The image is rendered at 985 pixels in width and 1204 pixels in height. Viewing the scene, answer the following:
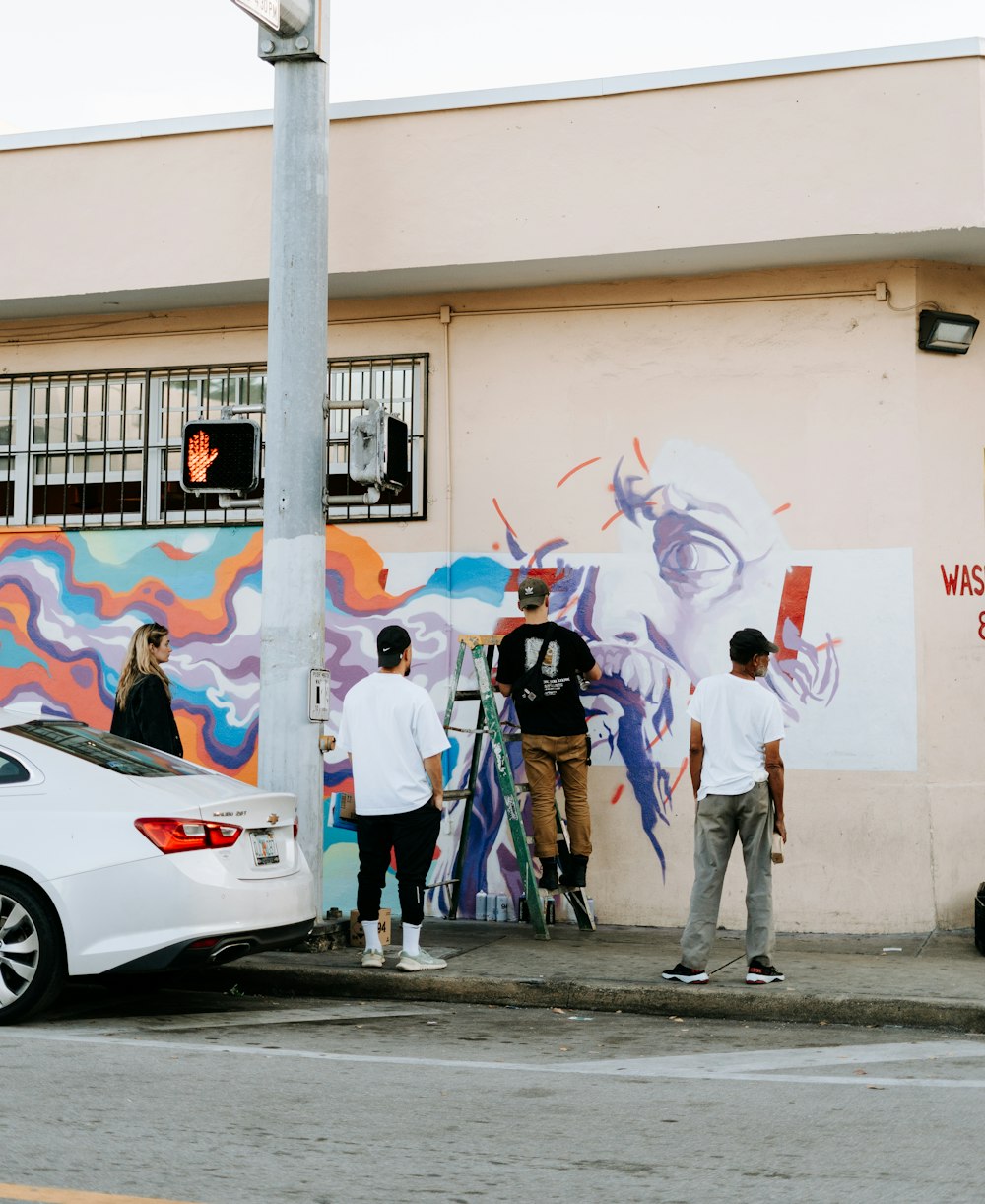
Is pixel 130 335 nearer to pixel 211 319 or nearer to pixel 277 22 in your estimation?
pixel 211 319

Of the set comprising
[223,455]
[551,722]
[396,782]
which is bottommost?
[396,782]

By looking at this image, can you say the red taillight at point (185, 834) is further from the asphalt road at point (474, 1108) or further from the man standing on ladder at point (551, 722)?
the man standing on ladder at point (551, 722)

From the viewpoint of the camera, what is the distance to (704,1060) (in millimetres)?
6688

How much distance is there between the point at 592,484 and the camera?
1047 cm

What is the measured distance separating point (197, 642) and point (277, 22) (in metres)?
4.33

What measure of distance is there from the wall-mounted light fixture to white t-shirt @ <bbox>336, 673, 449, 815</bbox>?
4040 mm

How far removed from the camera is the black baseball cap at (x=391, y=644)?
855cm

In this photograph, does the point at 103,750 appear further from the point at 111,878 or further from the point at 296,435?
the point at 296,435

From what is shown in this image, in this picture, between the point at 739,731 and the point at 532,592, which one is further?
the point at 532,592

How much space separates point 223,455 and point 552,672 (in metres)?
2.43

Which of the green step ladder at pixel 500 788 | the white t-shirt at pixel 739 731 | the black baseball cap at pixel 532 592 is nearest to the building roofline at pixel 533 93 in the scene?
the black baseball cap at pixel 532 592

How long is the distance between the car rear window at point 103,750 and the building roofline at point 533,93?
473cm

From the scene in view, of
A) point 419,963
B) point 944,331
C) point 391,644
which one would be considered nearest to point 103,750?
point 391,644

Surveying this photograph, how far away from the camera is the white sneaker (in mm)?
8461
